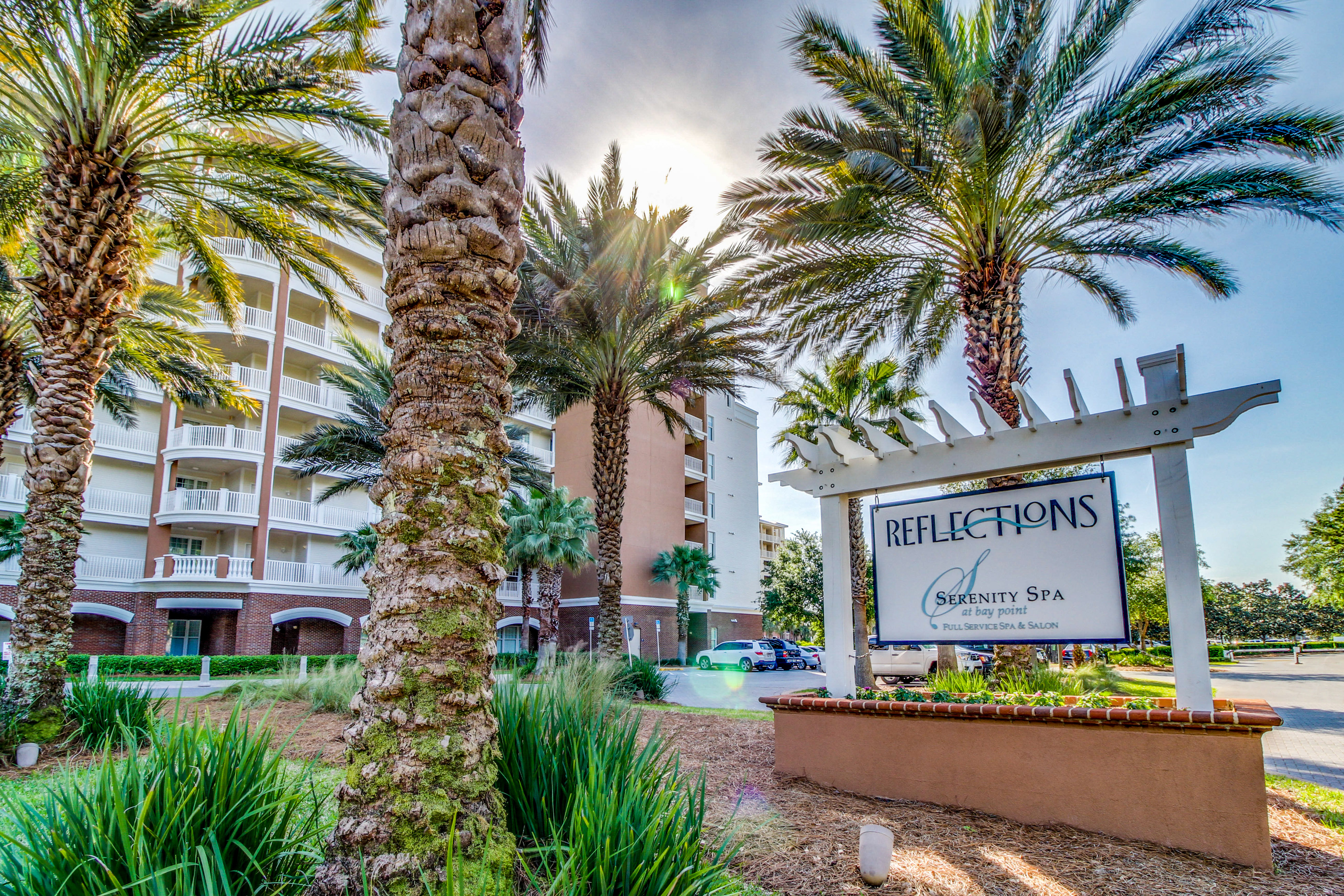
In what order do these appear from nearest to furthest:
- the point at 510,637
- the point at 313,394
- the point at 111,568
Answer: the point at 111,568
the point at 313,394
the point at 510,637

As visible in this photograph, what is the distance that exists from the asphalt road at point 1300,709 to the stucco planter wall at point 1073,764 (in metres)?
3.35

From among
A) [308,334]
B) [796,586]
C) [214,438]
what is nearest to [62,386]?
[214,438]

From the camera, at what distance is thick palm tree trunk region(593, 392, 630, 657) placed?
15.1m

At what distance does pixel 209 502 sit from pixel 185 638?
5.35 metres

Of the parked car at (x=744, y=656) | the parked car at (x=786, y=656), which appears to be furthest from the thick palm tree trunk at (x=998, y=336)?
the parked car at (x=786, y=656)

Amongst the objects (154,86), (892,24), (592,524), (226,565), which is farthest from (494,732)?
(592,524)

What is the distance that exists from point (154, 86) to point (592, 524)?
2499 cm

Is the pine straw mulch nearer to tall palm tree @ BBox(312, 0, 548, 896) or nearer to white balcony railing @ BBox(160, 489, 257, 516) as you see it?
tall palm tree @ BBox(312, 0, 548, 896)

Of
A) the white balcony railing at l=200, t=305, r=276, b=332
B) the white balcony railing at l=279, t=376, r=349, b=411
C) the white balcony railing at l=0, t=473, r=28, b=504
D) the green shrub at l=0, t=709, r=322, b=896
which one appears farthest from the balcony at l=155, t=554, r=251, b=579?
the green shrub at l=0, t=709, r=322, b=896

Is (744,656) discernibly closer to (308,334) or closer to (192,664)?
(192,664)

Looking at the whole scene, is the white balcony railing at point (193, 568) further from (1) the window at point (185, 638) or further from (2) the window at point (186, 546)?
(1) the window at point (185, 638)

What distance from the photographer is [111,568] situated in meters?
25.8

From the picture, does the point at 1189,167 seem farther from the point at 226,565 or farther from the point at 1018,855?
the point at 226,565

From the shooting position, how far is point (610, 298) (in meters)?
14.2
